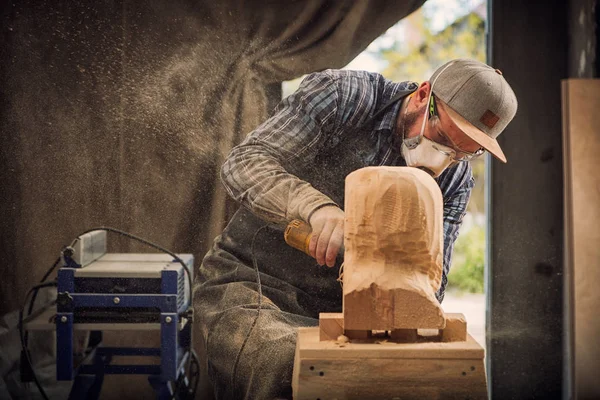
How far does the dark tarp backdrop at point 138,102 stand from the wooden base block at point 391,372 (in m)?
1.17

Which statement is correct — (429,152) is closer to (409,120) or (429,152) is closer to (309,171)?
(409,120)

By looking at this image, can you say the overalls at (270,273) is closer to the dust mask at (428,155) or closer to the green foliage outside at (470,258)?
the dust mask at (428,155)

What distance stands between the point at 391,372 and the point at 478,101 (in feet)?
3.63

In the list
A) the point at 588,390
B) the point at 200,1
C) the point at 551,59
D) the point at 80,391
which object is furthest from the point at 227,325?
the point at 551,59

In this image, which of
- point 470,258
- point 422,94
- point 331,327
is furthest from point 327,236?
point 470,258

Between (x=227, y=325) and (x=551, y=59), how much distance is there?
5.91ft

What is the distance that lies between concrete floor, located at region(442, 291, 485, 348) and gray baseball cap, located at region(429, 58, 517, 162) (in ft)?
2.79

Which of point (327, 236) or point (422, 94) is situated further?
point (422, 94)

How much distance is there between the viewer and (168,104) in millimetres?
2656

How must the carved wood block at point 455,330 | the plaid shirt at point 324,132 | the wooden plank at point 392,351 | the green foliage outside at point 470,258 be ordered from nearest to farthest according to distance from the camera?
the wooden plank at point 392,351, the carved wood block at point 455,330, the plaid shirt at point 324,132, the green foliage outside at point 470,258

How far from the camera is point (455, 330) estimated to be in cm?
175

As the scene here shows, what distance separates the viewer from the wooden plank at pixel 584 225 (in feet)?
8.58

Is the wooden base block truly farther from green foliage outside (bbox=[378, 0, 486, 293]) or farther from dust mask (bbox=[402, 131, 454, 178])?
green foliage outside (bbox=[378, 0, 486, 293])

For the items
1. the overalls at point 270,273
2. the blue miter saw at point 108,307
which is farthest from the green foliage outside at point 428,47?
the blue miter saw at point 108,307
